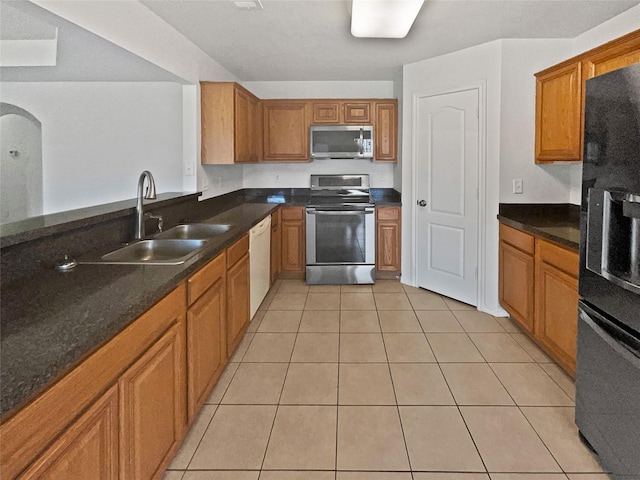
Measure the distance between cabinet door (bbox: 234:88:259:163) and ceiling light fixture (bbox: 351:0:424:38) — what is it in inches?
58.8

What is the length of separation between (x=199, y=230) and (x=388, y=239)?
2424 millimetres

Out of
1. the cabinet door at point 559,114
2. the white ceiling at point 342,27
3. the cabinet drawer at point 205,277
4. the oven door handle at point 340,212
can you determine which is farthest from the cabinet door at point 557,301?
the oven door handle at point 340,212

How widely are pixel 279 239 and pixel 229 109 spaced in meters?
1.63

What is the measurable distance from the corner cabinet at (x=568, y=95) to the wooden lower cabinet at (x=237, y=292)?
93.2 inches

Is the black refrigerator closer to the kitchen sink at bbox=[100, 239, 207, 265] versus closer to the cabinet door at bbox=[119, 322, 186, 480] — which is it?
the cabinet door at bbox=[119, 322, 186, 480]

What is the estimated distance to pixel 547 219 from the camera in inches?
135

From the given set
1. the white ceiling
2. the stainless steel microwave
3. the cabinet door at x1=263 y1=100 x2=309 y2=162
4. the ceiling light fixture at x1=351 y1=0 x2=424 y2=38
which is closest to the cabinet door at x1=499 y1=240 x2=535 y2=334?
the white ceiling

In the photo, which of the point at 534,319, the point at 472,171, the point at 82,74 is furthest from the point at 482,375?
the point at 82,74

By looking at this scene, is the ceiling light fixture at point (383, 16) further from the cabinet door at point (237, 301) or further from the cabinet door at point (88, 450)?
the cabinet door at point (88, 450)

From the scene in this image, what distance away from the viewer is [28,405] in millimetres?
921

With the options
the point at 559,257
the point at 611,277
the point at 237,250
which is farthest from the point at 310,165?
the point at 611,277

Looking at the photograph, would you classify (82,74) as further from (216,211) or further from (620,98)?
(620,98)

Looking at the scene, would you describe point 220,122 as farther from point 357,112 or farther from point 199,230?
point 357,112

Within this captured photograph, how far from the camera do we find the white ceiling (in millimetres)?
2934
